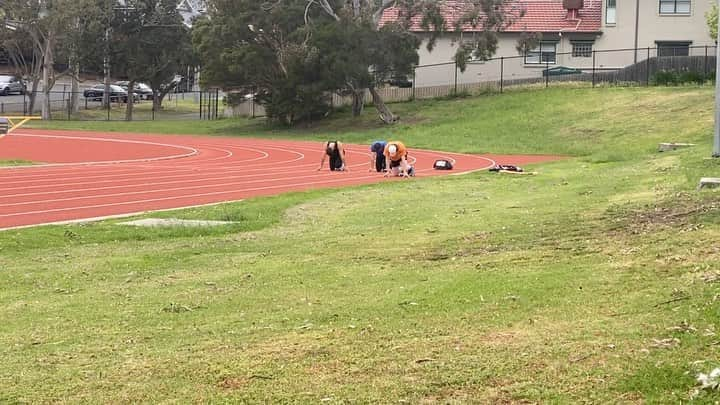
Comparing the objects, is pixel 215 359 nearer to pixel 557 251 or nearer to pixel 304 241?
pixel 557 251

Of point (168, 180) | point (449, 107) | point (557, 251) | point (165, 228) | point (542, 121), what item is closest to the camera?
point (557, 251)

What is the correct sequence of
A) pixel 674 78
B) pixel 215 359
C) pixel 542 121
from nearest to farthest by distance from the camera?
pixel 215 359, pixel 542 121, pixel 674 78

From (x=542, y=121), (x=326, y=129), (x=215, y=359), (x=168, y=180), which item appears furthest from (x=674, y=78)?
(x=215, y=359)

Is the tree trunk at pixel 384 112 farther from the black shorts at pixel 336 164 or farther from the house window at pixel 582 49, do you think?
the black shorts at pixel 336 164

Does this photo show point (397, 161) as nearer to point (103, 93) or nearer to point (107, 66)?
point (107, 66)

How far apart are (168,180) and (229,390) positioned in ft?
65.9

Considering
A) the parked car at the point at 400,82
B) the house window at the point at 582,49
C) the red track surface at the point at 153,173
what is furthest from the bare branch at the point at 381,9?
the house window at the point at 582,49

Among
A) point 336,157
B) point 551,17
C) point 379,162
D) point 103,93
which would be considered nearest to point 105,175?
point 336,157

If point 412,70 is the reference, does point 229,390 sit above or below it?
below

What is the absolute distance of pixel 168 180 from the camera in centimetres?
2541

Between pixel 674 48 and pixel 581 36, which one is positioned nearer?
pixel 674 48

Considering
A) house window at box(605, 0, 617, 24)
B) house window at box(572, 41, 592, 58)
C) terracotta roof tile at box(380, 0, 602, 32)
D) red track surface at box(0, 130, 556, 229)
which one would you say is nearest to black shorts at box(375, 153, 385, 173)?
red track surface at box(0, 130, 556, 229)

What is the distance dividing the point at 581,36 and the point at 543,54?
2.74 m

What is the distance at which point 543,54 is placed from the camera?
61781 millimetres
